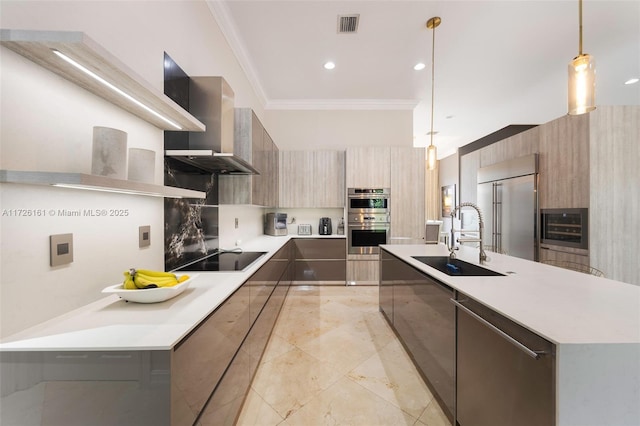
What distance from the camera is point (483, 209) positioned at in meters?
4.56

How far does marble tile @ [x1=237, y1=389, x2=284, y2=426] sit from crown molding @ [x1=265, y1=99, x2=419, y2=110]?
4.26m

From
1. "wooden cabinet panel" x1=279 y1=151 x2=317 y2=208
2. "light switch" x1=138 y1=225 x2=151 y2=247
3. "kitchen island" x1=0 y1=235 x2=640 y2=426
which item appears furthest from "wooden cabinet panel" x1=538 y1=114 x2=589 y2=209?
"light switch" x1=138 y1=225 x2=151 y2=247

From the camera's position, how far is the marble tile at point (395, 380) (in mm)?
1617

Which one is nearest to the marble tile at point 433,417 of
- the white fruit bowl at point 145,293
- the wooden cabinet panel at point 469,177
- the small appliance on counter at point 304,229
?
the white fruit bowl at point 145,293

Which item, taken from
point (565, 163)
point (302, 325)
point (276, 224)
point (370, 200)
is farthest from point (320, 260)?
point (565, 163)

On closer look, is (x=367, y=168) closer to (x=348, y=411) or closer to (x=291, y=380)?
(x=291, y=380)

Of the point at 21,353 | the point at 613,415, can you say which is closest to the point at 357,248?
the point at 613,415

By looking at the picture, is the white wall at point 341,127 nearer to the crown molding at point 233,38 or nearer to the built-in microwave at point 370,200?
the crown molding at point 233,38

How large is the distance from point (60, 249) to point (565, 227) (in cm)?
456

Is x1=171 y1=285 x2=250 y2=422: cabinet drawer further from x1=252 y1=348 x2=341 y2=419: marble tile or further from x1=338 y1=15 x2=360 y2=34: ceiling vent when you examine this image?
x1=338 y1=15 x2=360 y2=34: ceiling vent

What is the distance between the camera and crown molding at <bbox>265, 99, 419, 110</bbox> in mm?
4355

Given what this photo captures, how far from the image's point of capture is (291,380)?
5.97 feet

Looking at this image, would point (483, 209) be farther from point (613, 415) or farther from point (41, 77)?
point (41, 77)

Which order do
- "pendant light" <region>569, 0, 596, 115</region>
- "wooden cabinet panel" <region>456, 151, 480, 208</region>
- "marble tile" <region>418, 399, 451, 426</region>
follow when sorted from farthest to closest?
"wooden cabinet panel" <region>456, 151, 480, 208</region> → "marble tile" <region>418, 399, 451, 426</region> → "pendant light" <region>569, 0, 596, 115</region>
